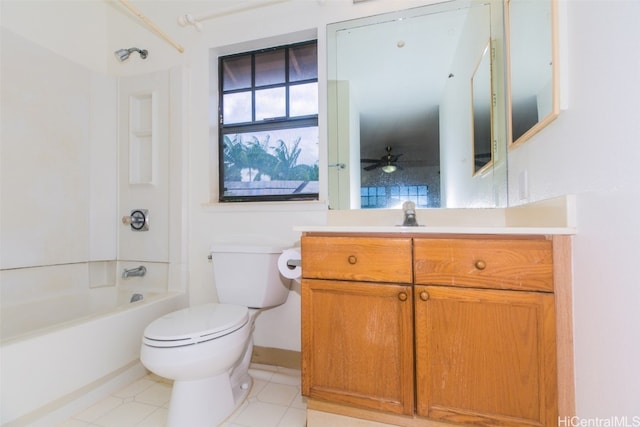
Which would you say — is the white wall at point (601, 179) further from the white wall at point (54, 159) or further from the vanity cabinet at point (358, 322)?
the white wall at point (54, 159)

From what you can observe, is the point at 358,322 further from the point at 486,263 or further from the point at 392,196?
the point at 392,196

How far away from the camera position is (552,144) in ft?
2.98

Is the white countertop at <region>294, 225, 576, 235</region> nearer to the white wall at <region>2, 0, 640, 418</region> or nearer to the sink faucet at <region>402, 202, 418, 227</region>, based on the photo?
the white wall at <region>2, 0, 640, 418</region>

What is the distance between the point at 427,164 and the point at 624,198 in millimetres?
876

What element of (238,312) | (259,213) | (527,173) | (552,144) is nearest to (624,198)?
(552,144)

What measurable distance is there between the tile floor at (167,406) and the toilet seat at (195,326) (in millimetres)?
421

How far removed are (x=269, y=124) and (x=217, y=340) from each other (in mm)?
1286

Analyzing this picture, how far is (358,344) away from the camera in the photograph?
98 centimetres

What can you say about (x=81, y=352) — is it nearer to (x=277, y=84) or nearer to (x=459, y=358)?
(x=459, y=358)

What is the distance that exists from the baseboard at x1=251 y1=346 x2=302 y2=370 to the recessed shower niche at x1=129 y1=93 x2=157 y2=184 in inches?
52.5

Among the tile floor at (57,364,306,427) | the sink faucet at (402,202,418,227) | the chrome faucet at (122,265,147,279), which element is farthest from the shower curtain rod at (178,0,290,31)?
the tile floor at (57,364,306,427)

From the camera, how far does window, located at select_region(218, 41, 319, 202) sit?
1.69m

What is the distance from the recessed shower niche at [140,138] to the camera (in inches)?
72.6

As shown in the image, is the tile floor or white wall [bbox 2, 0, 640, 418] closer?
white wall [bbox 2, 0, 640, 418]
